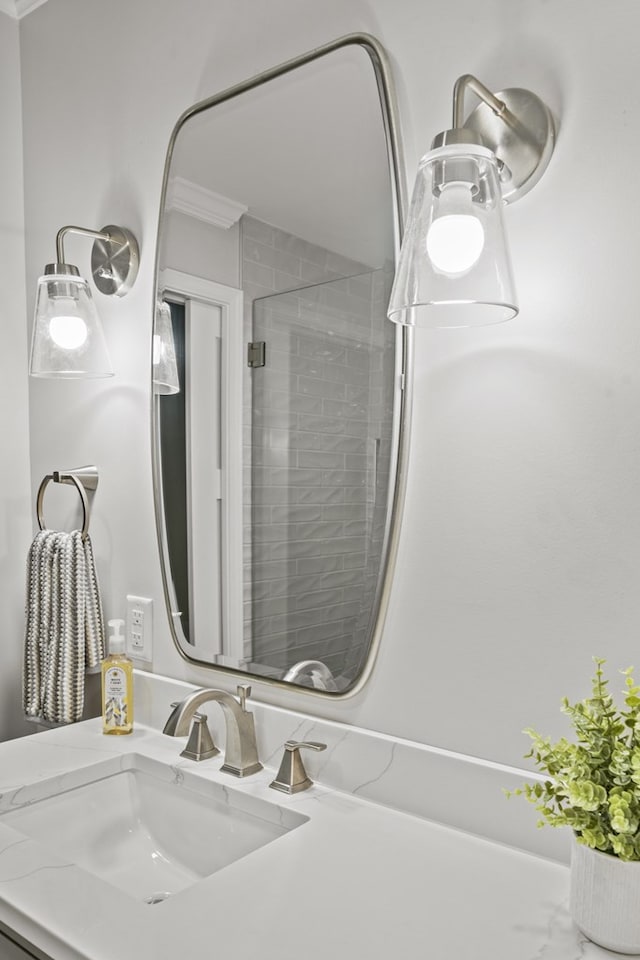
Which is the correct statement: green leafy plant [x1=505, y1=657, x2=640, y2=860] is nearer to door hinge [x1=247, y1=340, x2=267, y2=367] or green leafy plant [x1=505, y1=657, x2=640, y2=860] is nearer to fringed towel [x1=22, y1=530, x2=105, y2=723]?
door hinge [x1=247, y1=340, x2=267, y2=367]

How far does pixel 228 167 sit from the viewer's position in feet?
4.34

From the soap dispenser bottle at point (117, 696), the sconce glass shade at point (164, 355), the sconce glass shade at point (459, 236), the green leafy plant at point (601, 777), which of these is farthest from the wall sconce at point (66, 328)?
the green leafy plant at point (601, 777)

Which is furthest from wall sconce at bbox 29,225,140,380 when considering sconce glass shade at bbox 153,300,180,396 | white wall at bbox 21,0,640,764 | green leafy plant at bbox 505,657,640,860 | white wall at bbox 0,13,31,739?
green leafy plant at bbox 505,657,640,860

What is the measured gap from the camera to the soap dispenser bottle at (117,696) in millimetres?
1439

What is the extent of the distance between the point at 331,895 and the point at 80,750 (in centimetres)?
66

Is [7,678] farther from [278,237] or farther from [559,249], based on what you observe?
[559,249]

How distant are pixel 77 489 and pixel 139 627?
34cm

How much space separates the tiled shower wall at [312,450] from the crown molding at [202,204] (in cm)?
5

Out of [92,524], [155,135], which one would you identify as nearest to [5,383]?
[92,524]

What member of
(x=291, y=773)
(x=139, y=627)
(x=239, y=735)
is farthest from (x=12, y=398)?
(x=291, y=773)

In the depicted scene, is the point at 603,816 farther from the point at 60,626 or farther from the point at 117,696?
the point at 60,626

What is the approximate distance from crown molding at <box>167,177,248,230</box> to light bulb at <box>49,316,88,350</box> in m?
0.28

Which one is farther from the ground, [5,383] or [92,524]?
[5,383]

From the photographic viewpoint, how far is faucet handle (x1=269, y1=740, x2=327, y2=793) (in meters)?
1.15
